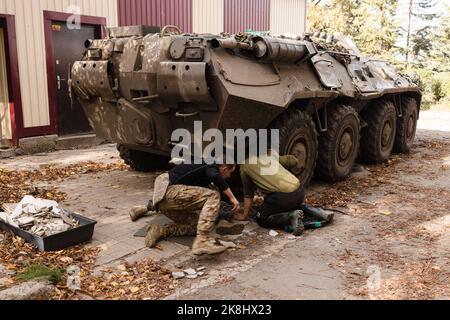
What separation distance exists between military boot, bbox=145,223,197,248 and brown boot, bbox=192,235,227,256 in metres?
0.58

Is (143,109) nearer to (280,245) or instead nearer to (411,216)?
(280,245)

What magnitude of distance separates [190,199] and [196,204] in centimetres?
8

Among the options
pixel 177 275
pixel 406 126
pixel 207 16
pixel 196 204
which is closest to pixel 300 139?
pixel 196 204

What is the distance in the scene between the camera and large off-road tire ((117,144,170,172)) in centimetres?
821

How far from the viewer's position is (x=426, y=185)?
788 cm

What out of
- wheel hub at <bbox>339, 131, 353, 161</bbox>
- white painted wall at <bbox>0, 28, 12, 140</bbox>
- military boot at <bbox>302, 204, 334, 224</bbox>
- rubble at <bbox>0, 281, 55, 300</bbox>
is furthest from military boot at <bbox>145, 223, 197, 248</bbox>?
white painted wall at <bbox>0, 28, 12, 140</bbox>

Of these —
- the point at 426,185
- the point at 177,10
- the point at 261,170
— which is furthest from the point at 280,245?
the point at 177,10

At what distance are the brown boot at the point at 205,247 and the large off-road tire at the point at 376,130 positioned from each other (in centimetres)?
528

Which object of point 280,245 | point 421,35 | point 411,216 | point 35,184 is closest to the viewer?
point 280,245

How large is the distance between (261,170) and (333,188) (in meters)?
2.32

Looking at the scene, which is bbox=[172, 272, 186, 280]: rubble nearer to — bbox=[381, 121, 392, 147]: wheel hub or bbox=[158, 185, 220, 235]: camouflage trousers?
bbox=[158, 185, 220, 235]: camouflage trousers

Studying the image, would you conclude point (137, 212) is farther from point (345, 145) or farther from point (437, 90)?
point (437, 90)

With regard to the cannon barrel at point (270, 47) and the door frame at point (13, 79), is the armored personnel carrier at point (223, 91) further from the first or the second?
the door frame at point (13, 79)

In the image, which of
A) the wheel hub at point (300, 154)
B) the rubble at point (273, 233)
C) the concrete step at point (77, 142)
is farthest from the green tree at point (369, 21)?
the rubble at point (273, 233)
